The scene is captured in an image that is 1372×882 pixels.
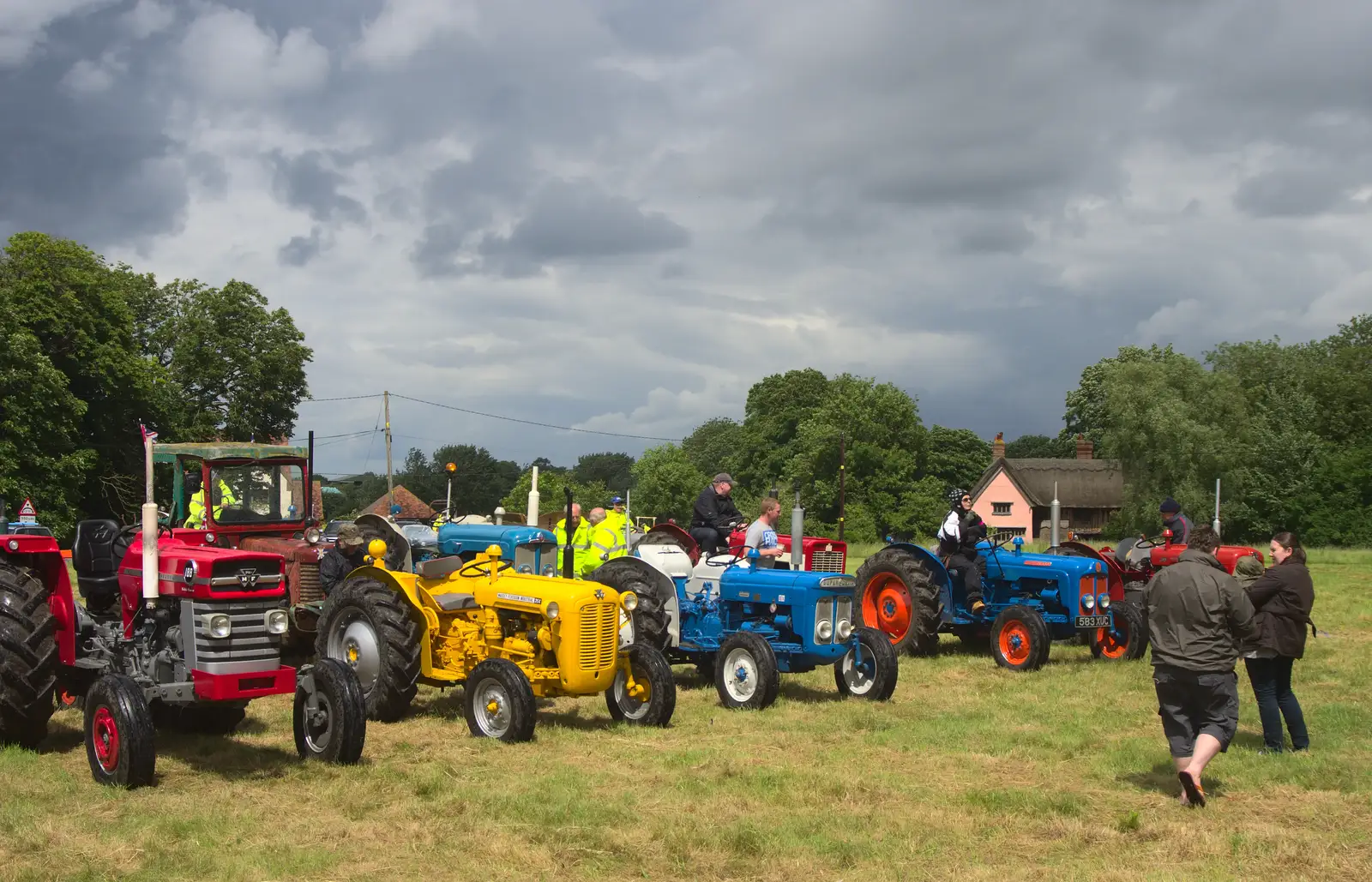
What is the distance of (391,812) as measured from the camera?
6.09 meters

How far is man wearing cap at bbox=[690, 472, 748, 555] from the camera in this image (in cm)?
1185

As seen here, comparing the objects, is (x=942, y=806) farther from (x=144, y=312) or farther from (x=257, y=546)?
(x=144, y=312)

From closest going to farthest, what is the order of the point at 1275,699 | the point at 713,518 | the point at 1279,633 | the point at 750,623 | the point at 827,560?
the point at 1279,633 → the point at 1275,699 → the point at 750,623 → the point at 713,518 → the point at 827,560

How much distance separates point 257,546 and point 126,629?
3759 millimetres

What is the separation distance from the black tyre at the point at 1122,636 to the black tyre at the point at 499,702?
697 cm

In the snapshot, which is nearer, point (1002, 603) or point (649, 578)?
point (649, 578)

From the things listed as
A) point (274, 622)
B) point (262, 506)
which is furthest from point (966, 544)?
point (274, 622)

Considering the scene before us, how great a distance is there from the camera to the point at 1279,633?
7.32 metres

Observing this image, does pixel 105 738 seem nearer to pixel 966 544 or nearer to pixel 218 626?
pixel 218 626

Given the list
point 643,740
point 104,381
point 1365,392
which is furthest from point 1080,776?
point 1365,392

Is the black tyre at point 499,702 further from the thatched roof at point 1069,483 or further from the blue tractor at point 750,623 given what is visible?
the thatched roof at point 1069,483

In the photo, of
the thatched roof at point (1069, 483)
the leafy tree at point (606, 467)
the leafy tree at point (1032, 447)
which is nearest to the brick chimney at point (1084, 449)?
the thatched roof at point (1069, 483)

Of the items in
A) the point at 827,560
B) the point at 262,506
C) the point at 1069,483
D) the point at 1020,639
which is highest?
the point at 1069,483

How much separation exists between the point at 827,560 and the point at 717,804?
7.11 meters
